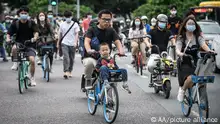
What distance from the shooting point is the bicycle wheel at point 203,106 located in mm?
8688

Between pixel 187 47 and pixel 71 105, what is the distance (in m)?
2.89

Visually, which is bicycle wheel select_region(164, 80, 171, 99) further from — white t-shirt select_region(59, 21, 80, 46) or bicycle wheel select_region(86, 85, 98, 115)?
white t-shirt select_region(59, 21, 80, 46)

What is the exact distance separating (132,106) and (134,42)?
787cm

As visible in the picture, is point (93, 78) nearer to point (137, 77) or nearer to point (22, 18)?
point (22, 18)

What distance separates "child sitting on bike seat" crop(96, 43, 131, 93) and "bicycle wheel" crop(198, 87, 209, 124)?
3.78 feet

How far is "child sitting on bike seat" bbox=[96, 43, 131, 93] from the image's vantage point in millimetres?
9367

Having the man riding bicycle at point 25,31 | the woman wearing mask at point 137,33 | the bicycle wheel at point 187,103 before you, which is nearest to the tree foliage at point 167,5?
the woman wearing mask at point 137,33

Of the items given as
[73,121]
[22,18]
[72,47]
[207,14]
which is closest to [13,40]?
[22,18]

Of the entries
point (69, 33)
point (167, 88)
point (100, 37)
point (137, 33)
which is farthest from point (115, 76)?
point (137, 33)

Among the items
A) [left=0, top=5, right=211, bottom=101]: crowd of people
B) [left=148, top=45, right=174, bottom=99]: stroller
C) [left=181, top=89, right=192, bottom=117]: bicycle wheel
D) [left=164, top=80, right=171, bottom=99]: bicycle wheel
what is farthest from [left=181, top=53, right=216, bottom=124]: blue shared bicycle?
[left=148, top=45, right=174, bottom=99]: stroller

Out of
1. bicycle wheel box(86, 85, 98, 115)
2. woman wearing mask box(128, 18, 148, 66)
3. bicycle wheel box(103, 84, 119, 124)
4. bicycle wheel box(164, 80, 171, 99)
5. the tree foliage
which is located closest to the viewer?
bicycle wheel box(103, 84, 119, 124)

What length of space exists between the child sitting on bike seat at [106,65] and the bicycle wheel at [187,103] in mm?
1047

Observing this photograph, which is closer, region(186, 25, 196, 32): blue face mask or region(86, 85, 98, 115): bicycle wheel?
region(186, 25, 196, 32): blue face mask

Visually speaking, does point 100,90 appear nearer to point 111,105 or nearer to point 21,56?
point 111,105
